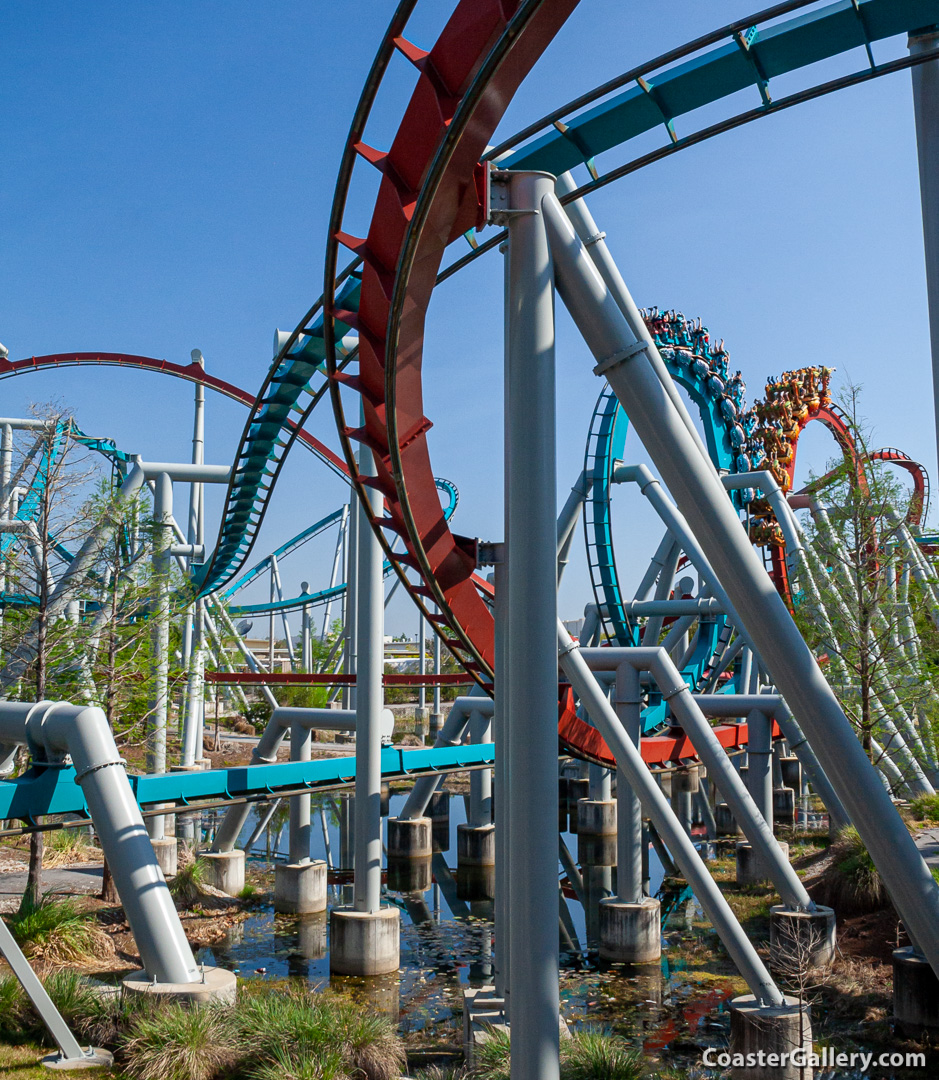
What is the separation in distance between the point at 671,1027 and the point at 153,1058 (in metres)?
5.24

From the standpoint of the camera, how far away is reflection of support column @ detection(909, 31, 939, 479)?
624 centimetres

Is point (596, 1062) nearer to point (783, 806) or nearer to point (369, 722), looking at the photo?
point (369, 722)

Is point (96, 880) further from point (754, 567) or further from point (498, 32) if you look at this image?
point (498, 32)

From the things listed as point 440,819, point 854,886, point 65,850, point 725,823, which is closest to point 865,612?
point 854,886

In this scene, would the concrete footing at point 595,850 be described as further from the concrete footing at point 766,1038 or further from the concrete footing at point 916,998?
the concrete footing at point 766,1038

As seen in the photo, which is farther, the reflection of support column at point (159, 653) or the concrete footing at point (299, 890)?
the reflection of support column at point (159, 653)

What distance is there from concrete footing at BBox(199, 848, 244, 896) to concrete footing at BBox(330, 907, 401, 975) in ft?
11.9

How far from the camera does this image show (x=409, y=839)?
17.1m

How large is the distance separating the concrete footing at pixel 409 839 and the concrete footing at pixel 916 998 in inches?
397

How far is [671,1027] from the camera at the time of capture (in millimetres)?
9484

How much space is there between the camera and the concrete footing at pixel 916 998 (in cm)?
793

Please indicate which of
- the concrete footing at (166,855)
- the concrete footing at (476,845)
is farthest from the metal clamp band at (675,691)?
the concrete footing at (166,855)

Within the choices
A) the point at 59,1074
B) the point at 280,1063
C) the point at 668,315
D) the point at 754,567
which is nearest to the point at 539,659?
the point at 754,567

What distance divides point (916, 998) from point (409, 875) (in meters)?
9.76
